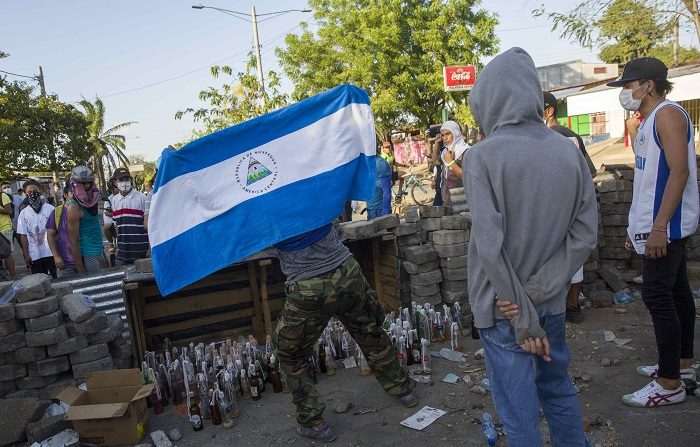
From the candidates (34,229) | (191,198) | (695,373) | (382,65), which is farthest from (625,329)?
(382,65)

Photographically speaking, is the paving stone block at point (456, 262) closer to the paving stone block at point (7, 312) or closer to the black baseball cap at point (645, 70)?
the black baseball cap at point (645, 70)

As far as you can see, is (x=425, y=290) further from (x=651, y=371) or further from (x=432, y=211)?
(x=651, y=371)

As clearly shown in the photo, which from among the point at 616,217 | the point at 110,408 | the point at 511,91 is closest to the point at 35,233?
the point at 110,408

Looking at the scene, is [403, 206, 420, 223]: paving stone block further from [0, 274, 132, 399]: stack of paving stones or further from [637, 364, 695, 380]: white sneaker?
[0, 274, 132, 399]: stack of paving stones

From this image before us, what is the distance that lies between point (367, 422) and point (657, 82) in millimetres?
2956

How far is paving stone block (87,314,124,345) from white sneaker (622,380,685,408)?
4.01 m

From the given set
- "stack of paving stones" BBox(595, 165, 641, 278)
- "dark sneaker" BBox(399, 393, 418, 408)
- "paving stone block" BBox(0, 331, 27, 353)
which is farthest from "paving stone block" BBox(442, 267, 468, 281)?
"paving stone block" BBox(0, 331, 27, 353)

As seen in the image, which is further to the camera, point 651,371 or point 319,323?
point 651,371

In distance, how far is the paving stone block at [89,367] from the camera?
13.8 ft

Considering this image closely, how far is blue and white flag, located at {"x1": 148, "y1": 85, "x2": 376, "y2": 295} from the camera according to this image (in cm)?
337


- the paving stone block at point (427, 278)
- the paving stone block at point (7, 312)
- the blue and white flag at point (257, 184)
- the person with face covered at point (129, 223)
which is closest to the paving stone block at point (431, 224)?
the paving stone block at point (427, 278)

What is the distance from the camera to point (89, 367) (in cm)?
423

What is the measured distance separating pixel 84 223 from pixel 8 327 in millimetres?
1740

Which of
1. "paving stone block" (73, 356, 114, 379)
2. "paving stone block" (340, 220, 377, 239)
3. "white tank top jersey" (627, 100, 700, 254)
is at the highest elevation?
"white tank top jersey" (627, 100, 700, 254)
